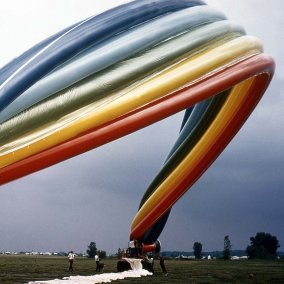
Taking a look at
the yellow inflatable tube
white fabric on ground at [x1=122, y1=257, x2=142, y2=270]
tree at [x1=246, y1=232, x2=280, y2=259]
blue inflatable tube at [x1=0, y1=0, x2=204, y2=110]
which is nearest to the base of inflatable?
white fabric on ground at [x1=122, y1=257, x2=142, y2=270]

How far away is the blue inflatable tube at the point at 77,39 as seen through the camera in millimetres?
8273

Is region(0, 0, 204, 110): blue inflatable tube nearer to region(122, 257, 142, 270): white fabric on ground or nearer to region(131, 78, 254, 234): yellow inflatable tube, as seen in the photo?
region(131, 78, 254, 234): yellow inflatable tube

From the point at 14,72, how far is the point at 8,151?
1.38 meters

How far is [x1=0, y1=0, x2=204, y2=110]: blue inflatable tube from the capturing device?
8.27 meters

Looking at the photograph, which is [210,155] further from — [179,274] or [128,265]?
[179,274]

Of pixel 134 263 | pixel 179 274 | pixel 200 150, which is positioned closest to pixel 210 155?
pixel 200 150

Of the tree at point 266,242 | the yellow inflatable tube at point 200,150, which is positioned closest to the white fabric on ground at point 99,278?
the yellow inflatable tube at point 200,150

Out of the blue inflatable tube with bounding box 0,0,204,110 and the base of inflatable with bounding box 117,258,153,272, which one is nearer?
the blue inflatable tube with bounding box 0,0,204,110

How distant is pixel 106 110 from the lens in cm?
888

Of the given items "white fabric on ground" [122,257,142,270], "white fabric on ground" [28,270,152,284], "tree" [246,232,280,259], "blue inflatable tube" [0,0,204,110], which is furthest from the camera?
"tree" [246,232,280,259]

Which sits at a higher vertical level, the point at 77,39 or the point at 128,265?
the point at 77,39

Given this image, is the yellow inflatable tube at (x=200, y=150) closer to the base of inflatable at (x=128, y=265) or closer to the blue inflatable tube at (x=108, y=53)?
the base of inflatable at (x=128, y=265)

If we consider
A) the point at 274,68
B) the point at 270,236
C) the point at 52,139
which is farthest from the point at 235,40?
the point at 270,236

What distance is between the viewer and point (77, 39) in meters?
8.93
